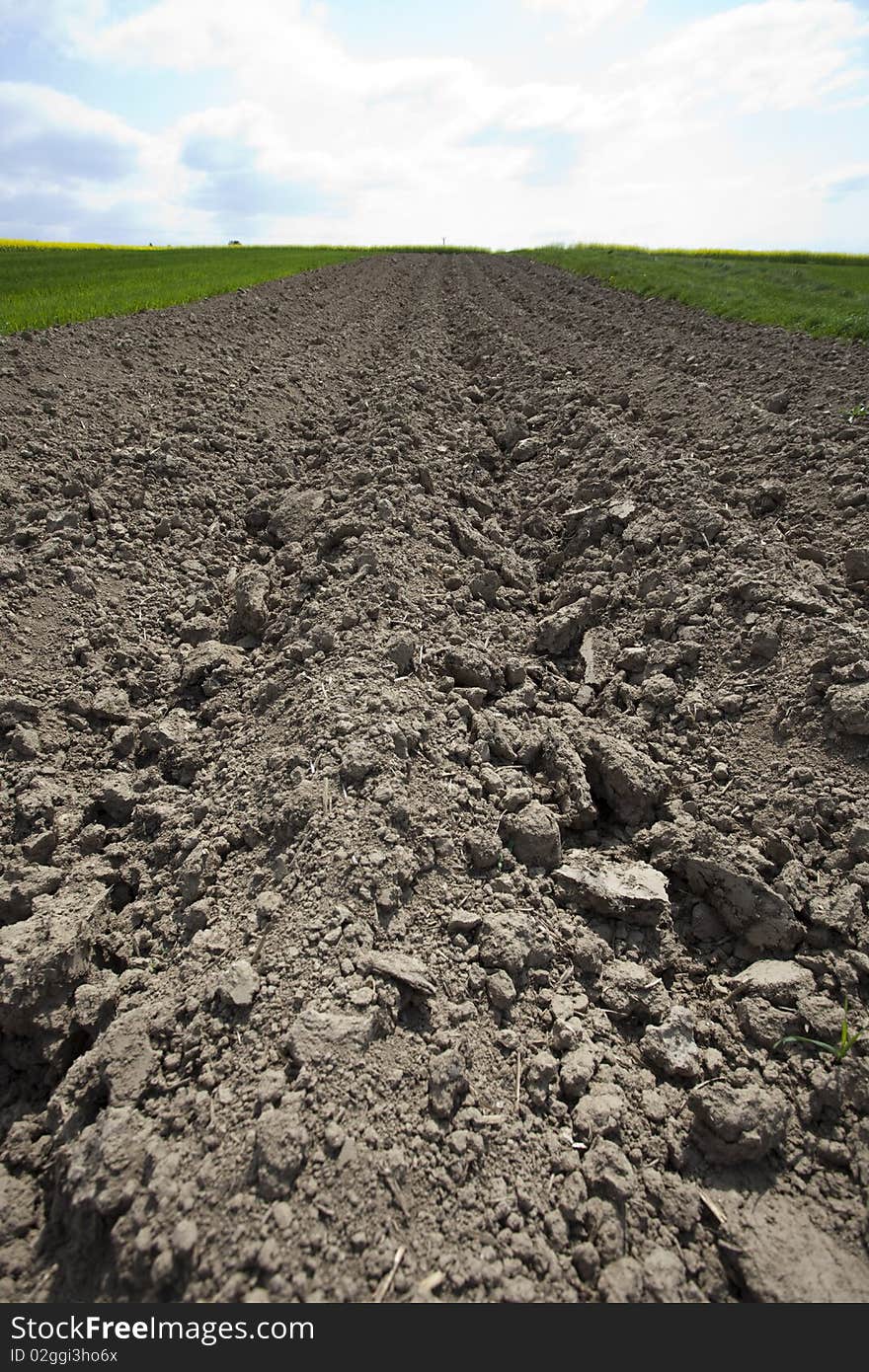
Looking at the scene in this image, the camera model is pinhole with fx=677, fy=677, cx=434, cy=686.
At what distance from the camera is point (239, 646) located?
175 inches

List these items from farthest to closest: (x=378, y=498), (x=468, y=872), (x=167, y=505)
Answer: (x=167, y=505)
(x=378, y=498)
(x=468, y=872)

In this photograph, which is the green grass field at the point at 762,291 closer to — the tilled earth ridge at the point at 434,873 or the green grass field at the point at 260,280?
the green grass field at the point at 260,280

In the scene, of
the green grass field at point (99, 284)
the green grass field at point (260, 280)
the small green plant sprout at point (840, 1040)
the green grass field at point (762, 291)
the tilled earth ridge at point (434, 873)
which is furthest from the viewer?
the green grass field at point (762, 291)

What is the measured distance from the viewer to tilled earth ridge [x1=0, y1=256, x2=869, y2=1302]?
74.4 inches

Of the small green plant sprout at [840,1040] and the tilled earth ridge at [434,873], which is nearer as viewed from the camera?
the tilled earth ridge at [434,873]

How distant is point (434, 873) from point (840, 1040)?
4.95 ft

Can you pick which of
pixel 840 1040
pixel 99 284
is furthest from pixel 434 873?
pixel 99 284

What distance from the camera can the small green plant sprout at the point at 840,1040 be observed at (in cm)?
222

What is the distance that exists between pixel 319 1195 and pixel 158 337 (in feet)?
33.5

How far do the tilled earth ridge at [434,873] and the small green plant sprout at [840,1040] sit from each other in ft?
0.18

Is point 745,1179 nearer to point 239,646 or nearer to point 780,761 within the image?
point 780,761

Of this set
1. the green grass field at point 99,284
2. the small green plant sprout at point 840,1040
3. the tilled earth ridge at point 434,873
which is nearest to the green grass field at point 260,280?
the green grass field at point 99,284

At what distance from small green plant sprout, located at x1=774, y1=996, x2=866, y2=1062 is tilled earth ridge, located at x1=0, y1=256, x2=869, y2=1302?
0.18 feet

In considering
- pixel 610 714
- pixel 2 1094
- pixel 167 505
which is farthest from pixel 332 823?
pixel 167 505
